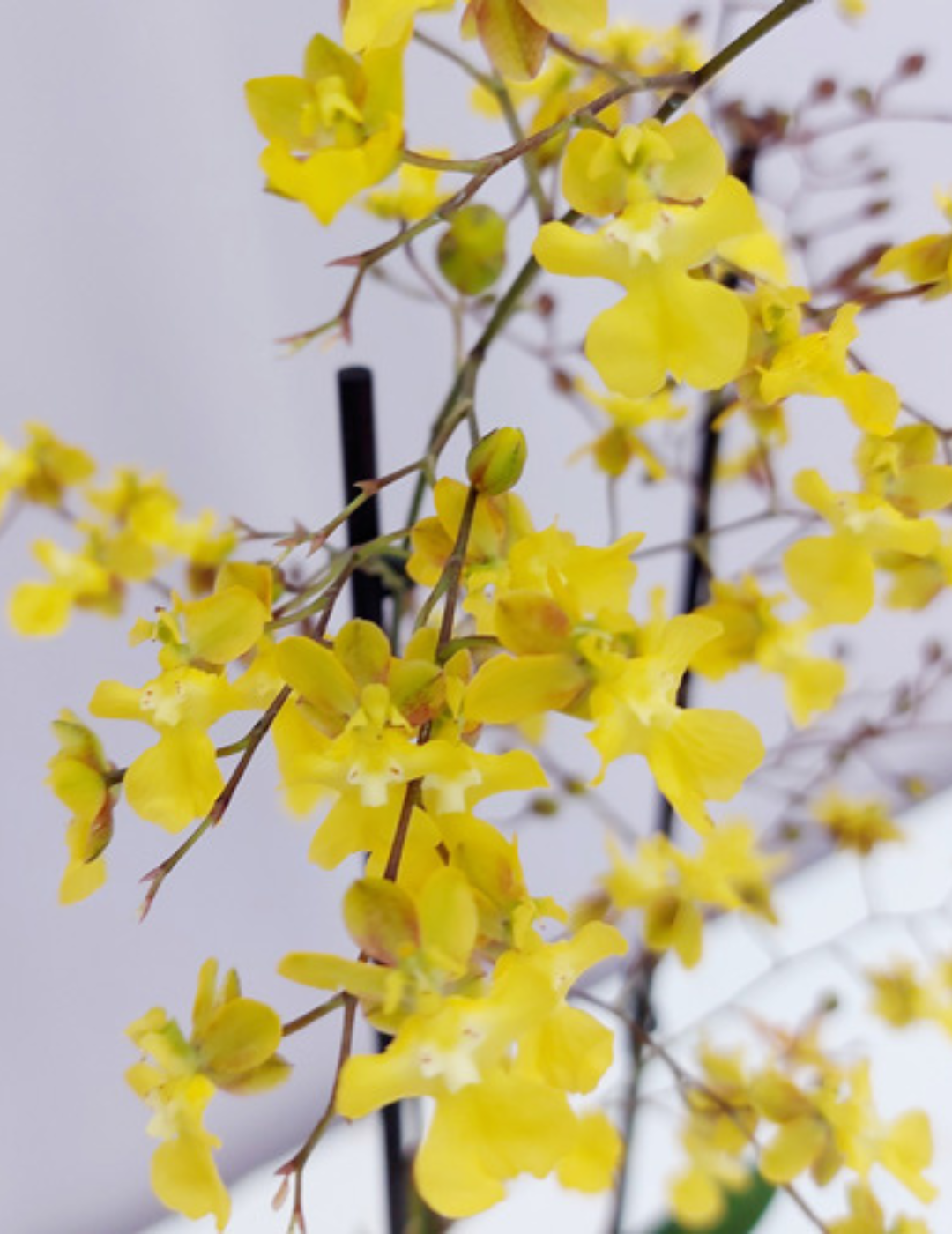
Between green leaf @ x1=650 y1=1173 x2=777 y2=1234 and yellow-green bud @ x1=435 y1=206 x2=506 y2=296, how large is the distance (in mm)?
503

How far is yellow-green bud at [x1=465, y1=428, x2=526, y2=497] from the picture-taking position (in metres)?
0.28

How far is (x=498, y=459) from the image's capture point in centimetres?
28

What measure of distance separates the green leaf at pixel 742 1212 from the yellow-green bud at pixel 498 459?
1.64 ft

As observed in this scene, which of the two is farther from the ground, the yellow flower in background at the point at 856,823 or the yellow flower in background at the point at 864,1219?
the yellow flower in background at the point at 856,823

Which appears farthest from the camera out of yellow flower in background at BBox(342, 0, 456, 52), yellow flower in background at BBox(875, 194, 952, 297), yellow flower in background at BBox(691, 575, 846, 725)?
yellow flower in background at BBox(691, 575, 846, 725)

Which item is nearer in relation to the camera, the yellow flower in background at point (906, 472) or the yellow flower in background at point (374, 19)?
the yellow flower in background at point (374, 19)

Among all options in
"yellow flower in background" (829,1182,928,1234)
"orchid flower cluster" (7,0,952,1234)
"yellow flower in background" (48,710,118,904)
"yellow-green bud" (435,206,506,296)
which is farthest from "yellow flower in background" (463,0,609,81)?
"yellow flower in background" (829,1182,928,1234)

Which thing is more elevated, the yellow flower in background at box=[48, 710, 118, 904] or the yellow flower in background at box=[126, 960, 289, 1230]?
the yellow flower in background at box=[48, 710, 118, 904]

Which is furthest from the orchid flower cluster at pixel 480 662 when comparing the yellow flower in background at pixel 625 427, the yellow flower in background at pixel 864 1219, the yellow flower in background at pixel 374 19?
the yellow flower in background at pixel 864 1219

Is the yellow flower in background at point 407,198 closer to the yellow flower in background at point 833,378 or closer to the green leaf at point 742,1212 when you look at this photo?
the yellow flower in background at point 833,378

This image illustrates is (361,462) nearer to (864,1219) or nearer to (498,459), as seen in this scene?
(498,459)

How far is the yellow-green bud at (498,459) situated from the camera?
279mm

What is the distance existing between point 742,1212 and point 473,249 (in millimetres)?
535

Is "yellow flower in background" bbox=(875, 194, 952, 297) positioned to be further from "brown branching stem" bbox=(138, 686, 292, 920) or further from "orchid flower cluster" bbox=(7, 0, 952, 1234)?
"brown branching stem" bbox=(138, 686, 292, 920)
